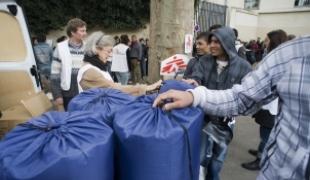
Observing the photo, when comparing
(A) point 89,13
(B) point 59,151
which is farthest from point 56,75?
(A) point 89,13

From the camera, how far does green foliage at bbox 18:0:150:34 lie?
15945 mm

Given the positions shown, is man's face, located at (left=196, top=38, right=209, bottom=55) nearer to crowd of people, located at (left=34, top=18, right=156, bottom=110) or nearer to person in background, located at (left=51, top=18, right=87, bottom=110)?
crowd of people, located at (left=34, top=18, right=156, bottom=110)

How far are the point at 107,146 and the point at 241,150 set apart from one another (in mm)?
4280

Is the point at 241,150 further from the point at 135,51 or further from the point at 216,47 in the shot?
the point at 135,51

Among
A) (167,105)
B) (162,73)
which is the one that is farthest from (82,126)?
(162,73)

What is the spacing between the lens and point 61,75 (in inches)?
162

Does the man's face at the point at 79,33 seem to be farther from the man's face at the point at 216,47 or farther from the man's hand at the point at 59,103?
the man's face at the point at 216,47

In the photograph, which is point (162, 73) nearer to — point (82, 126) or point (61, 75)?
point (61, 75)

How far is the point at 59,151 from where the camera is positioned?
1.19 meters

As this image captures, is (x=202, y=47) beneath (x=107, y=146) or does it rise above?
above

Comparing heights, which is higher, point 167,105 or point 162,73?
point 167,105

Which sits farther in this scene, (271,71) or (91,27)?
(91,27)

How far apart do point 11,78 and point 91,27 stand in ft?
47.4

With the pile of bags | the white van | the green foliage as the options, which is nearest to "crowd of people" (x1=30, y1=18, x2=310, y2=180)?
the pile of bags
